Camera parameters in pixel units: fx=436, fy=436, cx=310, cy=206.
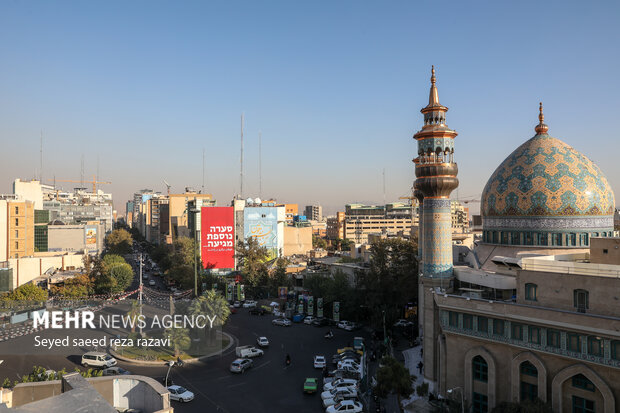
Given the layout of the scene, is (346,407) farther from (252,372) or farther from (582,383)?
(582,383)

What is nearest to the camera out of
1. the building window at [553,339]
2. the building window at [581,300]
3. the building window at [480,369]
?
the building window at [581,300]

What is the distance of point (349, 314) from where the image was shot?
41.9 meters

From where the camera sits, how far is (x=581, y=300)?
19.5 m

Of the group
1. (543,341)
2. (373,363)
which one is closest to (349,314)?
(373,363)

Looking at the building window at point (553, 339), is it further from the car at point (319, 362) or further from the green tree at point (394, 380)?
the car at point (319, 362)

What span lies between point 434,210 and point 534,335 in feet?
29.9

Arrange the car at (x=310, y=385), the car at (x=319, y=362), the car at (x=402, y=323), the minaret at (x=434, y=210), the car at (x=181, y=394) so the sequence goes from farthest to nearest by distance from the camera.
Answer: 1. the car at (x=402, y=323)
2. the car at (x=319, y=362)
3. the minaret at (x=434, y=210)
4. the car at (x=310, y=385)
5. the car at (x=181, y=394)

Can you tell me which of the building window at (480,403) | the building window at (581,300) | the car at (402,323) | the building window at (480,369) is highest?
the building window at (581,300)

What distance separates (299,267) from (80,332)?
30.8 meters

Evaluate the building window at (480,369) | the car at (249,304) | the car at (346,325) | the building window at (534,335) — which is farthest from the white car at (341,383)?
the car at (249,304)

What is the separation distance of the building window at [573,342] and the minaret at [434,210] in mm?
7578

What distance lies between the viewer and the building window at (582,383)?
18656 mm

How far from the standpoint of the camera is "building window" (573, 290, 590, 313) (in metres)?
19.3

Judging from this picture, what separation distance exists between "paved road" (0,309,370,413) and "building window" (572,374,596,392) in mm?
12334
